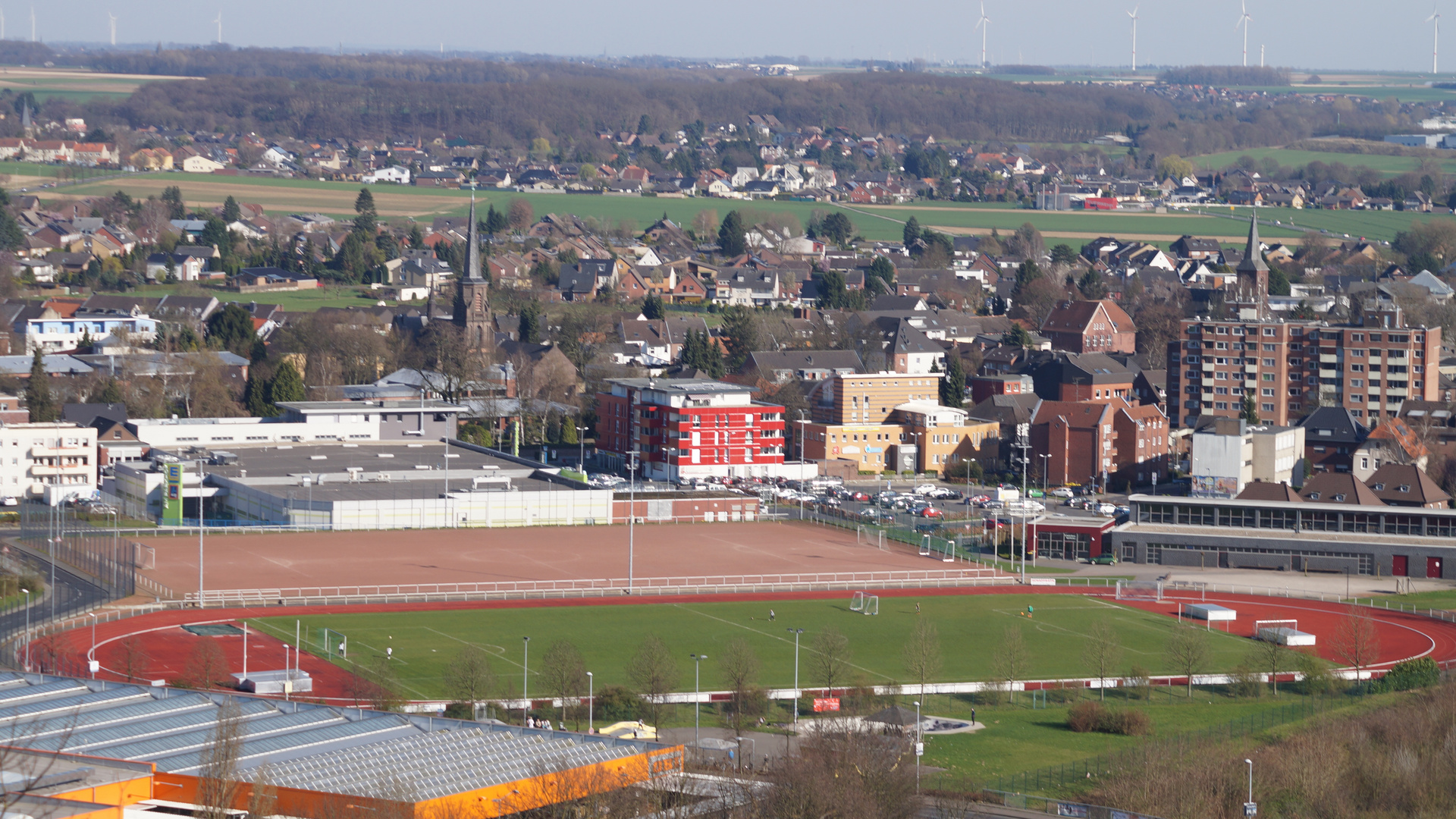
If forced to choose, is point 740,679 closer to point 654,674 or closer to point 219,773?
point 654,674

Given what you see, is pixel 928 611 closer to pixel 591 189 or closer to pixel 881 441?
pixel 881 441

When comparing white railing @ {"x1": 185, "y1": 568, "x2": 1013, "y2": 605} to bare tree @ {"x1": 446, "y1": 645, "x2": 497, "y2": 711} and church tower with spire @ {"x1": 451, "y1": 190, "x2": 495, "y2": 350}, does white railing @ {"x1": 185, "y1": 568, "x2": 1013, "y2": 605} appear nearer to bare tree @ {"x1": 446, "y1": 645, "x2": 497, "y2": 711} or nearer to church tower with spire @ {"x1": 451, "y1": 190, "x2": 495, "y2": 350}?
bare tree @ {"x1": 446, "y1": 645, "x2": 497, "y2": 711}

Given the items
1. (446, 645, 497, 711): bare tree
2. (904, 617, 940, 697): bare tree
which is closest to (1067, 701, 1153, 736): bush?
(904, 617, 940, 697): bare tree

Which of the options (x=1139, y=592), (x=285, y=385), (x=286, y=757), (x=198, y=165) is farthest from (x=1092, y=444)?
(x=198, y=165)

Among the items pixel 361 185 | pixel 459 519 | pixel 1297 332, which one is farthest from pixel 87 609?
pixel 361 185

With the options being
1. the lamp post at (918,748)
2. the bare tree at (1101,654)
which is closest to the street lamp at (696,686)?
the lamp post at (918,748)

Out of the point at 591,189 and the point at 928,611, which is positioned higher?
the point at 591,189
